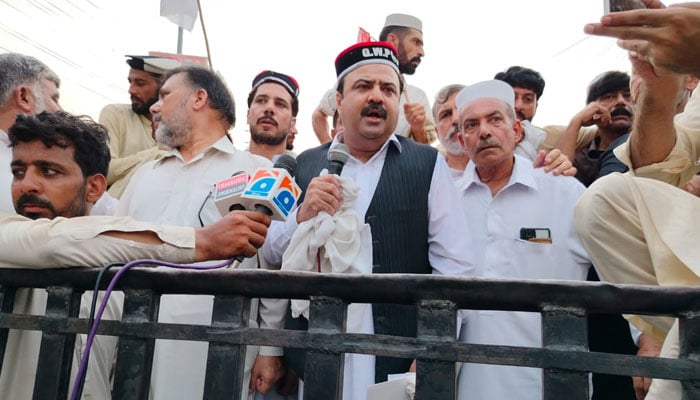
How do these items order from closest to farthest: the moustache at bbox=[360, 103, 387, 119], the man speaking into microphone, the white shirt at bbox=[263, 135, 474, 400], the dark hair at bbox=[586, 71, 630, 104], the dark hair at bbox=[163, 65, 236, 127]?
1. the man speaking into microphone
2. the white shirt at bbox=[263, 135, 474, 400]
3. the moustache at bbox=[360, 103, 387, 119]
4. the dark hair at bbox=[163, 65, 236, 127]
5. the dark hair at bbox=[586, 71, 630, 104]

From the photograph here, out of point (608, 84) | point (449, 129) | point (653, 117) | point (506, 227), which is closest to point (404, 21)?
point (449, 129)

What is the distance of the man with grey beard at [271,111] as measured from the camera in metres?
4.15

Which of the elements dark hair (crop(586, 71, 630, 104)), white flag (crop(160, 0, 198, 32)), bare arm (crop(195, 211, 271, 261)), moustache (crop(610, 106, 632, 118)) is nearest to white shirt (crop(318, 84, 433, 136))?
dark hair (crop(586, 71, 630, 104))

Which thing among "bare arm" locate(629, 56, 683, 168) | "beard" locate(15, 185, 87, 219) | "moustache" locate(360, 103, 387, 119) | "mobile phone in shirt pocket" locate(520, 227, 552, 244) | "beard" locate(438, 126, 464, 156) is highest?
"beard" locate(438, 126, 464, 156)

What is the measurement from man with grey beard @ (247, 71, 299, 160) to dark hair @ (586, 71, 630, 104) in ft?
6.91

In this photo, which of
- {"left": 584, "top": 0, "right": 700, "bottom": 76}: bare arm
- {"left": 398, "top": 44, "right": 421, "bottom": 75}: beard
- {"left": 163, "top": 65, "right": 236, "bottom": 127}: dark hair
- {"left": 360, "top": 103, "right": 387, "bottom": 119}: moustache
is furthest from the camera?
{"left": 398, "top": 44, "right": 421, "bottom": 75}: beard

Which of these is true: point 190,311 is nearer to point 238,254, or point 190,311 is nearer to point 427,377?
point 238,254

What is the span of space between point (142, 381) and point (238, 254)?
473 millimetres

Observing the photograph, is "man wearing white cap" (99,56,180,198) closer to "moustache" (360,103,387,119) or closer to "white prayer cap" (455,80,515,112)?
"moustache" (360,103,387,119)

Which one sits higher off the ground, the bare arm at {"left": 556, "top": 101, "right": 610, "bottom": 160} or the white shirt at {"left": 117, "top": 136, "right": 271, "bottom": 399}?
the bare arm at {"left": 556, "top": 101, "right": 610, "bottom": 160}

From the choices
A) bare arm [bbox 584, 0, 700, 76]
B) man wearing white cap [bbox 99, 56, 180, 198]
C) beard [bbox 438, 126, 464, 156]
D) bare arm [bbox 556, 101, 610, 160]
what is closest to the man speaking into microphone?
beard [bbox 438, 126, 464, 156]

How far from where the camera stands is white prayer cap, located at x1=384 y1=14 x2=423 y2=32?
4676 mm

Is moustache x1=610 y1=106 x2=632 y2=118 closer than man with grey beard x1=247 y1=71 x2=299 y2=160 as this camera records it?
Yes

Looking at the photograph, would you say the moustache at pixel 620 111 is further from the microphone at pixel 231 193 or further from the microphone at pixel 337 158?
the microphone at pixel 231 193
